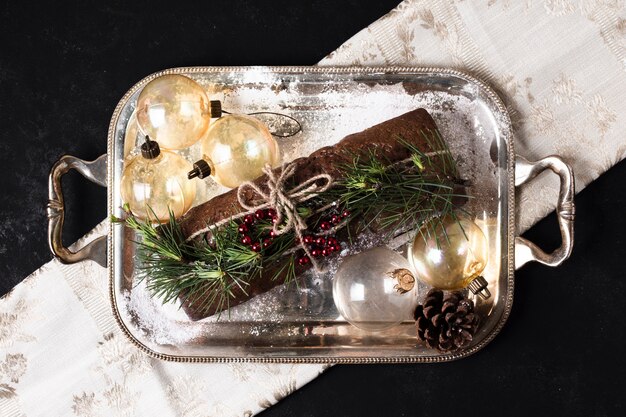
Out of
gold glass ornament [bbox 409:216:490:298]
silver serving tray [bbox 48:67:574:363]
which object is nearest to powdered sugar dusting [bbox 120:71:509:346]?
silver serving tray [bbox 48:67:574:363]

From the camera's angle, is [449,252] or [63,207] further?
[63,207]

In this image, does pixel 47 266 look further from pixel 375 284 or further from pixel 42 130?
pixel 375 284

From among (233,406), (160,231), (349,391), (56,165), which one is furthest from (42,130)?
(349,391)

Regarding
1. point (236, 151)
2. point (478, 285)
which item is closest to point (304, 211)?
point (236, 151)

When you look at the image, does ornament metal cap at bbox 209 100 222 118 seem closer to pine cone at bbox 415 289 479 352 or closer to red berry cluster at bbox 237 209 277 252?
red berry cluster at bbox 237 209 277 252

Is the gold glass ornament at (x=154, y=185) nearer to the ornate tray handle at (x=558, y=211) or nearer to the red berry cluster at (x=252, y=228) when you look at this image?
the red berry cluster at (x=252, y=228)

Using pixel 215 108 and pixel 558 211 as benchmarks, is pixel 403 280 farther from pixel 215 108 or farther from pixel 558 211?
pixel 215 108

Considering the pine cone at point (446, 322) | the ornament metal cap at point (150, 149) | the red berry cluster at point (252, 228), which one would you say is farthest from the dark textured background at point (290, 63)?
the red berry cluster at point (252, 228)
